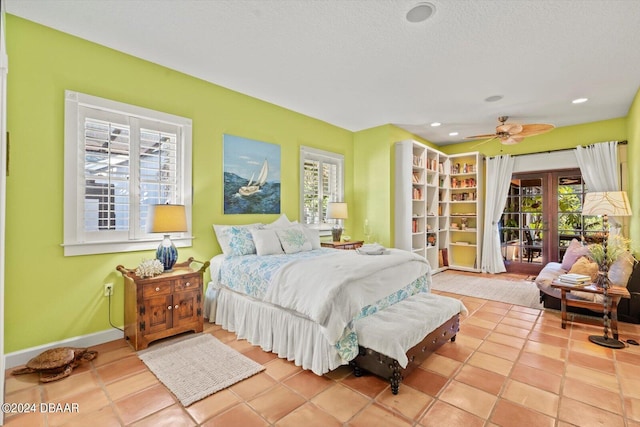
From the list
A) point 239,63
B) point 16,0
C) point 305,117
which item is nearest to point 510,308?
point 305,117

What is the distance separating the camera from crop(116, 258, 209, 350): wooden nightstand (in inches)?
109

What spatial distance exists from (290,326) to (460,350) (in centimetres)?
163

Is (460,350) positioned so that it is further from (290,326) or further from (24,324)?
(24,324)

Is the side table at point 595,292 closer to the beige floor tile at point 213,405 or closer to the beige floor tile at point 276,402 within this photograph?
the beige floor tile at point 276,402

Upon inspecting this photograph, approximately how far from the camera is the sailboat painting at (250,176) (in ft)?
12.9

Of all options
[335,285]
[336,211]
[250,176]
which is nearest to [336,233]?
[336,211]

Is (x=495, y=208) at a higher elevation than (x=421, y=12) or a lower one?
lower

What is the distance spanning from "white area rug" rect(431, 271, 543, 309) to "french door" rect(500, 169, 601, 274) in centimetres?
78

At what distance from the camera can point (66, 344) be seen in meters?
2.75

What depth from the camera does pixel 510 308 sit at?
13.2 feet

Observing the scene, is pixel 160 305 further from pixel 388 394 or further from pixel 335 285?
pixel 388 394

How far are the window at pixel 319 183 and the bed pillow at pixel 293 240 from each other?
1.03 metres

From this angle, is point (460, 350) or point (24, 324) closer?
point (24, 324)

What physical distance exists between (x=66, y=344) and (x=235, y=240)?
1.78 metres
